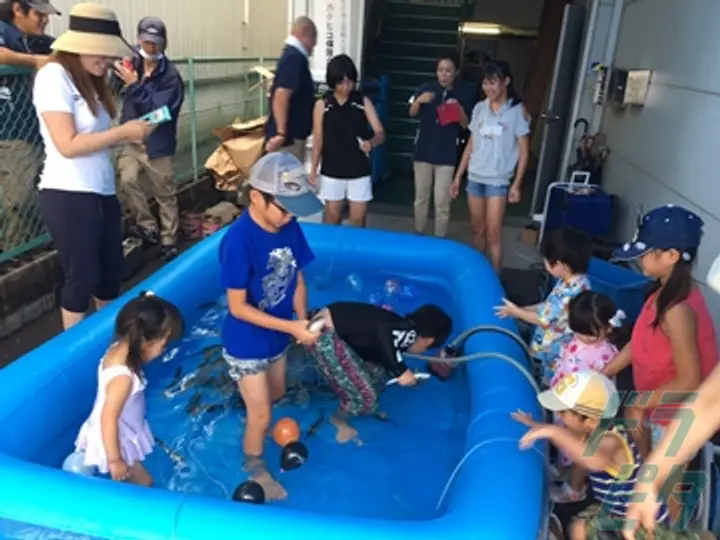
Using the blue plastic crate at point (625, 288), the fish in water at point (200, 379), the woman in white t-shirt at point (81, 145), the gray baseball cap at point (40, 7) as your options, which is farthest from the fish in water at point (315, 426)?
the gray baseball cap at point (40, 7)

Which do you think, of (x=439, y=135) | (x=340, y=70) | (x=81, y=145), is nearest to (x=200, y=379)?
(x=81, y=145)

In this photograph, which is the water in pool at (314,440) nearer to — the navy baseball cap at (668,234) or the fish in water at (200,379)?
the fish in water at (200,379)

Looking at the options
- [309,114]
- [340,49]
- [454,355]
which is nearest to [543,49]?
[340,49]

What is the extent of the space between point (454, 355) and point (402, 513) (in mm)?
973

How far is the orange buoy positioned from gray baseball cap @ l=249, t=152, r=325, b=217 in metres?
1.03

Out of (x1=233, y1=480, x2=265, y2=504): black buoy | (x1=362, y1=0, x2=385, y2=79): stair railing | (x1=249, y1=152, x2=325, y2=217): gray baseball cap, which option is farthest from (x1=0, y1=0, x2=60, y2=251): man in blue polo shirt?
(x1=362, y1=0, x2=385, y2=79): stair railing

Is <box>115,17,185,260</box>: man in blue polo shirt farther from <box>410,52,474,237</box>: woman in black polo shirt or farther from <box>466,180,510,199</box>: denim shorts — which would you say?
<box>466,180,510,199</box>: denim shorts

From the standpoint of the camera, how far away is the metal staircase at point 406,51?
336 inches

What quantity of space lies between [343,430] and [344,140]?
240 cm

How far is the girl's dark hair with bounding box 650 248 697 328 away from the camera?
2193 millimetres

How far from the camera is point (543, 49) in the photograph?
10.1 meters

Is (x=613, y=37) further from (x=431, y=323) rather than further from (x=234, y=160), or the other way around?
(x=431, y=323)

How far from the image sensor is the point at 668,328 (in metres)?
2.17

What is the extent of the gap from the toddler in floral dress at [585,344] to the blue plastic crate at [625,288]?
3.32ft
